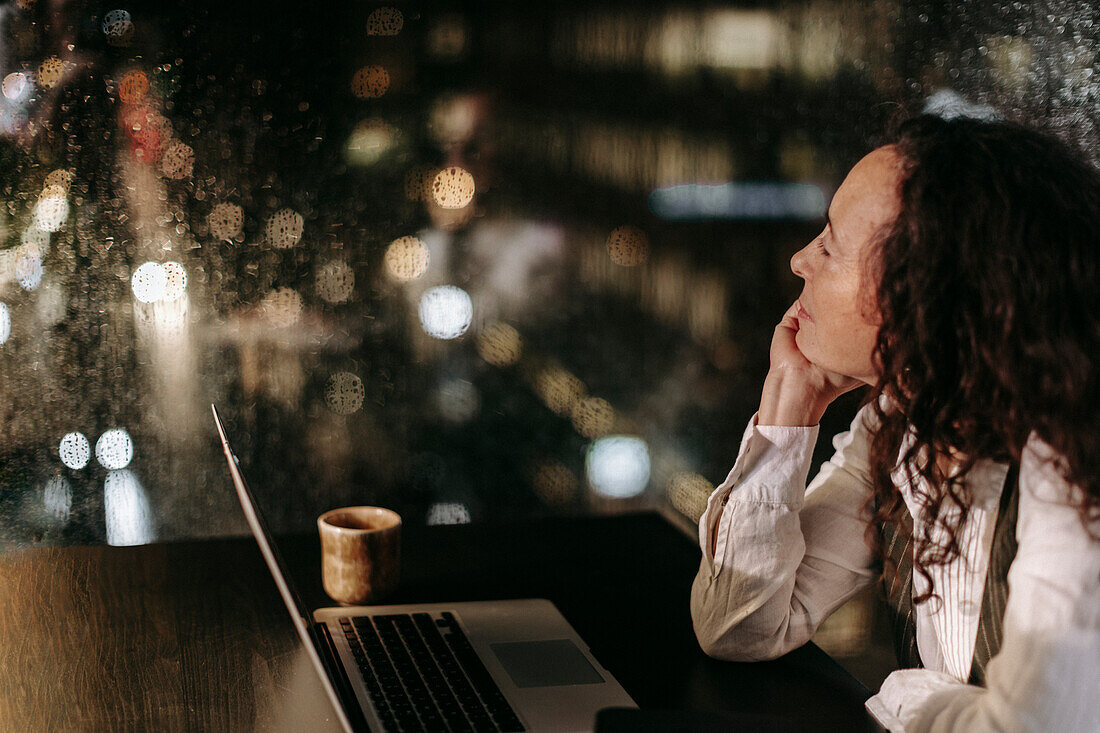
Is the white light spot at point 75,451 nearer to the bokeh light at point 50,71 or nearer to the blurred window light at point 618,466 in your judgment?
the bokeh light at point 50,71

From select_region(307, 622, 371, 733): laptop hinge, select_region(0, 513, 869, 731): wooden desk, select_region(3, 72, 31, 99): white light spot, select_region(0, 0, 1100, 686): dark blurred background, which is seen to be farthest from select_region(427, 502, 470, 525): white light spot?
select_region(3, 72, 31, 99): white light spot

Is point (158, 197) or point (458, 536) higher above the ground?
point (158, 197)

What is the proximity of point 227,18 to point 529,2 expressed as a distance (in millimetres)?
558

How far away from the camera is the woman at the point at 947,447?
727 mm

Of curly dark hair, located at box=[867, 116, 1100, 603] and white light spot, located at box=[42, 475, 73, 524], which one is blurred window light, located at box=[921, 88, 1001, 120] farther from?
white light spot, located at box=[42, 475, 73, 524]

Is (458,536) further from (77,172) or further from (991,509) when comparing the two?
(77,172)

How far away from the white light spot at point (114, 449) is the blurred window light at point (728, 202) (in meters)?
1.09

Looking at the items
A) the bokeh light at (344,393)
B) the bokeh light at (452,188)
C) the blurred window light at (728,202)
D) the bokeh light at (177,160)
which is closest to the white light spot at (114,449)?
the bokeh light at (344,393)

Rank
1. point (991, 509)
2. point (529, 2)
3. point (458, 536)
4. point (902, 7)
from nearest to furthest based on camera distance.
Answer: point (991, 509) → point (458, 536) → point (902, 7) → point (529, 2)

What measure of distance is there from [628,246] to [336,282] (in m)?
0.59

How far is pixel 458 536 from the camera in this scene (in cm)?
138

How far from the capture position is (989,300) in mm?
816

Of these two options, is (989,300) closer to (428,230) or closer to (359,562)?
(359,562)

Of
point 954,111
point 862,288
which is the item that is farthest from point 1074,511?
point 954,111
